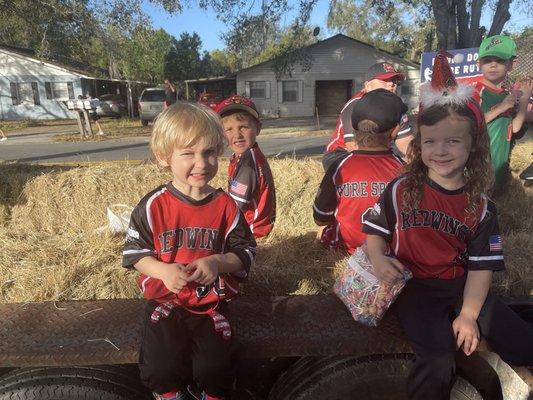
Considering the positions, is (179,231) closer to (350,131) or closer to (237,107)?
(237,107)

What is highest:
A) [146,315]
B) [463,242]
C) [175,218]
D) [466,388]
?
[175,218]

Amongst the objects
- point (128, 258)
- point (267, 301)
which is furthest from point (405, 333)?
point (128, 258)

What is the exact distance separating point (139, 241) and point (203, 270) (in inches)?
12.5

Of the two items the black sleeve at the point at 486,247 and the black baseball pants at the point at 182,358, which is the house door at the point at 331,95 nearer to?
the black sleeve at the point at 486,247

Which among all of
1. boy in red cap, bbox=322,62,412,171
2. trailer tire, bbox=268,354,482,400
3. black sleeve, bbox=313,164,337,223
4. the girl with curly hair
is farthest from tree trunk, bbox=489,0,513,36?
trailer tire, bbox=268,354,482,400

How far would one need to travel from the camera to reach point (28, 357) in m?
1.54

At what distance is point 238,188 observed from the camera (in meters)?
2.80

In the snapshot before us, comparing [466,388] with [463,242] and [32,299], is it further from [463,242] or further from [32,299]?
[32,299]

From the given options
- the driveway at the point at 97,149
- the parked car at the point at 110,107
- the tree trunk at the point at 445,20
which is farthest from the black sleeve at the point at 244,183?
the parked car at the point at 110,107

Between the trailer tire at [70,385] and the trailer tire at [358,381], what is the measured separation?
0.64 m

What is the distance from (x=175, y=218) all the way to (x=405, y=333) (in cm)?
102

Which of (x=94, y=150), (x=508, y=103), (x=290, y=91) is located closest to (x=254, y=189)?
(x=508, y=103)

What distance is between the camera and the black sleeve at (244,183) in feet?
9.14

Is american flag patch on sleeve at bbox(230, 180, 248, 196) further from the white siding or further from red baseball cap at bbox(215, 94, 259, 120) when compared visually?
the white siding
